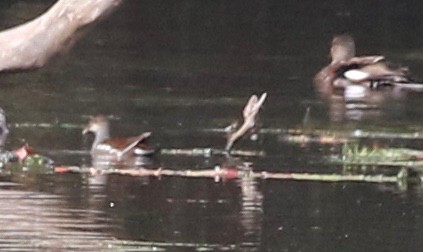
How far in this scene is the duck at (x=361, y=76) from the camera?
15969 millimetres

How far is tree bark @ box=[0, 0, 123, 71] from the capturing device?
20.7ft

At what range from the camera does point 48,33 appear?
631 centimetres

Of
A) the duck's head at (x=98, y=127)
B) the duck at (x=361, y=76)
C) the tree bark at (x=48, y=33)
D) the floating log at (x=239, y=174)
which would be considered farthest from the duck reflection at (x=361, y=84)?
the tree bark at (x=48, y=33)

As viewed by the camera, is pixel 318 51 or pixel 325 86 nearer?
pixel 325 86

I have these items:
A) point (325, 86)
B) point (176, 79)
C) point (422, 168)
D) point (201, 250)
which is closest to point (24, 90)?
point (176, 79)

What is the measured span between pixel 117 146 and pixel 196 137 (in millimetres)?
1067

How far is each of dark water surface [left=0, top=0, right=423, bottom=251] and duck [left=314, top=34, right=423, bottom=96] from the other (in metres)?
0.20

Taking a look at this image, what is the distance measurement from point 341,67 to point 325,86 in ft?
1.56

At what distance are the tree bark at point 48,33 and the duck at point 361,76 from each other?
30.1 feet

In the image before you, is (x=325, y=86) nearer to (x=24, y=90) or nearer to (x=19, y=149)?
(x=24, y=90)

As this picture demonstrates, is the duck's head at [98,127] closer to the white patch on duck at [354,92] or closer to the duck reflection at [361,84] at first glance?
the duck reflection at [361,84]

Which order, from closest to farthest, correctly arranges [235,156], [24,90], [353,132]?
[235,156] < [353,132] < [24,90]

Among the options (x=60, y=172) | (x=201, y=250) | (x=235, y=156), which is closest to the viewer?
(x=201, y=250)

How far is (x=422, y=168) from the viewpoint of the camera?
10.8m
